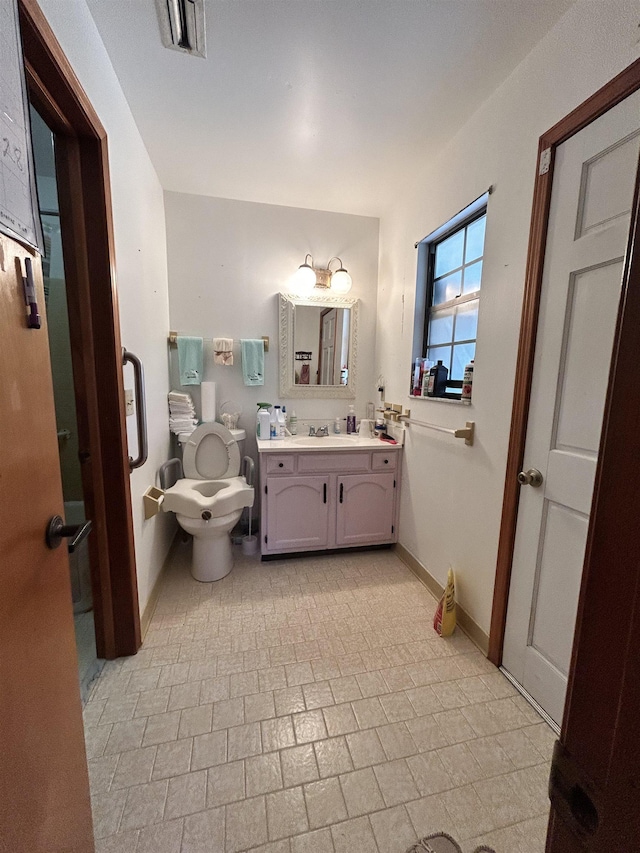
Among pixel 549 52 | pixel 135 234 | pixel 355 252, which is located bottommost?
pixel 135 234

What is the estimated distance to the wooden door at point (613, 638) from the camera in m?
0.30

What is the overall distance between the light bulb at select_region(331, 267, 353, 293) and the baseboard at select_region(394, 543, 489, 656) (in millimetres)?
1989

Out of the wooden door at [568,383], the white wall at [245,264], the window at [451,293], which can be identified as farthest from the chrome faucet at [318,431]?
the wooden door at [568,383]

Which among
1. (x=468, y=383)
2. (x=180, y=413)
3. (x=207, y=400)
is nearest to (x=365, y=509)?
(x=468, y=383)

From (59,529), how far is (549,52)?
7.08 ft

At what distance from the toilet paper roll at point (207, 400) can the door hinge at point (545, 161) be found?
83.3 inches

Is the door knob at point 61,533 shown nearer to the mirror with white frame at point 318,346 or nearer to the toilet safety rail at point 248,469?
the toilet safety rail at point 248,469

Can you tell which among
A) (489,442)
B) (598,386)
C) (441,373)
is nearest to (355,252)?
(441,373)

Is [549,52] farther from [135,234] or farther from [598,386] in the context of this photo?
[135,234]

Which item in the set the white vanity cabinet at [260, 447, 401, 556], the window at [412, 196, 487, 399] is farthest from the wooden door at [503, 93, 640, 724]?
the white vanity cabinet at [260, 447, 401, 556]

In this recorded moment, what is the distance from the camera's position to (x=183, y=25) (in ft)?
4.03

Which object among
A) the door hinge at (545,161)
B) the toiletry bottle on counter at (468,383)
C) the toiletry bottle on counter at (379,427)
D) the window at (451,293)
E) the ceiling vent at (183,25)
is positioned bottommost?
the toiletry bottle on counter at (379,427)

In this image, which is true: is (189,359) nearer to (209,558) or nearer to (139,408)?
(139,408)

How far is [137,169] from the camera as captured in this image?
1.79 m
